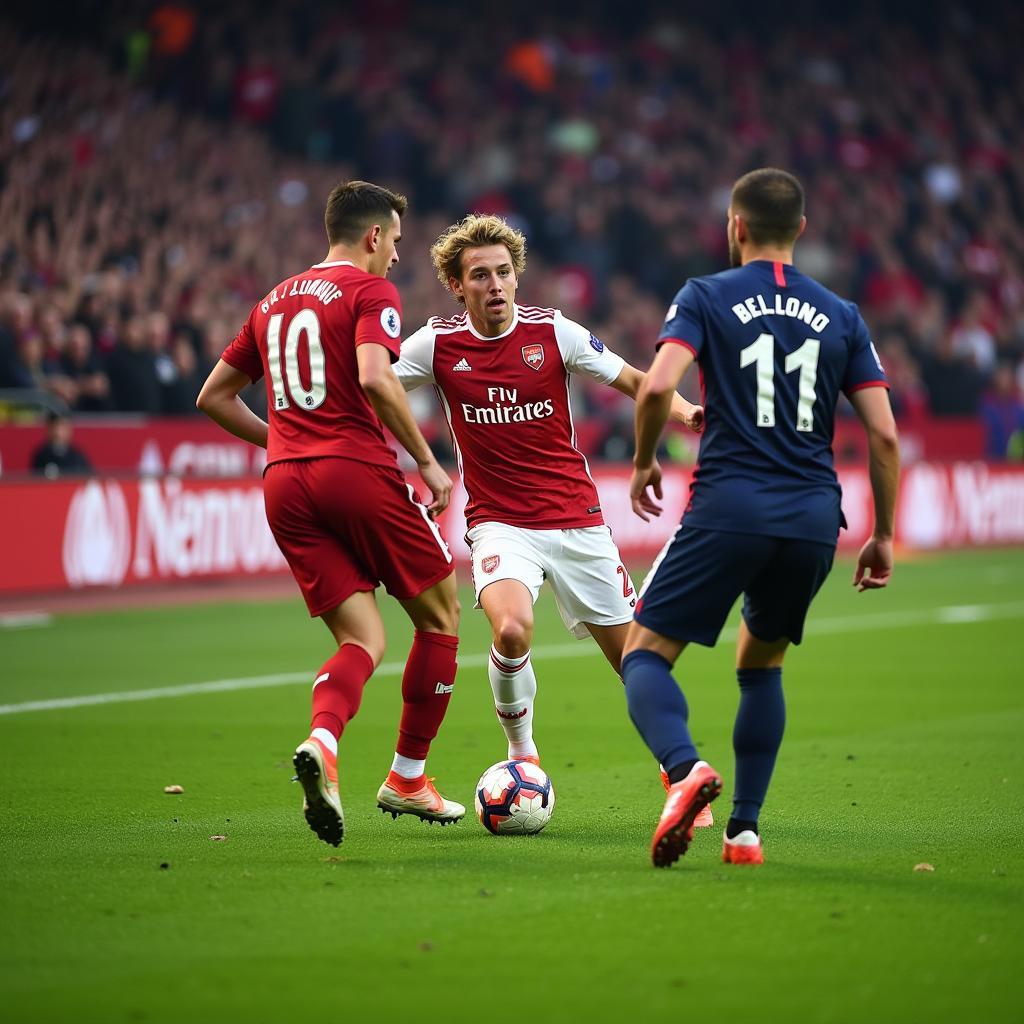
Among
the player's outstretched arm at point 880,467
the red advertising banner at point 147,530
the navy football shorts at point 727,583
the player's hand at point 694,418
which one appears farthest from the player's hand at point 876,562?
the red advertising banner at point 147,530

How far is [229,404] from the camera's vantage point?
6.63m

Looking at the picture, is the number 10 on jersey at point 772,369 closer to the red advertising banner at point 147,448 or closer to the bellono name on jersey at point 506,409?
the bellono name on jersey at point 506,409

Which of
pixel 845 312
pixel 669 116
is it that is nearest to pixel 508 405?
pixel 845 312

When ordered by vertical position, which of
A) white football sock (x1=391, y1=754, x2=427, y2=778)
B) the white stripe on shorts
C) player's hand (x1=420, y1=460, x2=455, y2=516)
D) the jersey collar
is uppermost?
the jersey collar

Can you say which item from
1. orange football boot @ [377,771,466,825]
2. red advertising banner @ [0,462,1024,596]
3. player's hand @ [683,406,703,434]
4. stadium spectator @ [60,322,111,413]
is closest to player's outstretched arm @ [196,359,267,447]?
orange football boot @ [377,771,466,825]

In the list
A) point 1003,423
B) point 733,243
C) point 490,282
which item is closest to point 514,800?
point 490,282

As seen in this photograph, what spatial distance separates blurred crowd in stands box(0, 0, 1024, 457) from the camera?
18797 mm

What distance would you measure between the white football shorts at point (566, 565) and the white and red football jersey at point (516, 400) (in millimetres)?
54

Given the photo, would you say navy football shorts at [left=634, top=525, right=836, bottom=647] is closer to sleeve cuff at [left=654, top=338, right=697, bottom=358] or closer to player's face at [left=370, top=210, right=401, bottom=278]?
sleeve cuff at [left=654, top=338, right=697, bottom=358]

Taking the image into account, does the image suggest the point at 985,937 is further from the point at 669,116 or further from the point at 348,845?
the point at 669,116

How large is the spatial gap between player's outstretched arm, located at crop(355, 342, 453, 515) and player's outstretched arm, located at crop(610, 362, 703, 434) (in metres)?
0.77

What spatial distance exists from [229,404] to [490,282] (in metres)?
1.12

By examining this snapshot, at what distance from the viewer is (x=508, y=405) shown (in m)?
6.97

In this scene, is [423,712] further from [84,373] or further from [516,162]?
[516,162]
